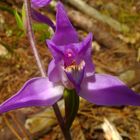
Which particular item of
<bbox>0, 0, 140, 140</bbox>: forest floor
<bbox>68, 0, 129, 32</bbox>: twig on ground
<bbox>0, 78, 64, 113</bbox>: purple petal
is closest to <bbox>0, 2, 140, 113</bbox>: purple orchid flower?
<bbox>0, 78, 64, 113</bbox>: purple petal

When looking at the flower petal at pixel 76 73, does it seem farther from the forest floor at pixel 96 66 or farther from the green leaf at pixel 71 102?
the forest floor at pixel 96 66

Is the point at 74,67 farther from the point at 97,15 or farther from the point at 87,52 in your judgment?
the point at 97,15

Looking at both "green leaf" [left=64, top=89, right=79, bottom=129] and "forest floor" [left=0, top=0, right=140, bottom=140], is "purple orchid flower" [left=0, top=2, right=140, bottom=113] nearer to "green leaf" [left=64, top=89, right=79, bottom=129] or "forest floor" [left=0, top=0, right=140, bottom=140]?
"green leaf" [left=64, top=89, right=79, bottom=129]

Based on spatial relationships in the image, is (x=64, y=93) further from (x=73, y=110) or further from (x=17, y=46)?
(x=17, y=46)

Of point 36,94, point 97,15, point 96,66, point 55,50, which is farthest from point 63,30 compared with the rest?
point 97,15

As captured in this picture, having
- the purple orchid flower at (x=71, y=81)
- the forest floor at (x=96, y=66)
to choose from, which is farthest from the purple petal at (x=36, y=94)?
the forest floor at (x=96, y=66)
